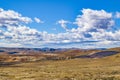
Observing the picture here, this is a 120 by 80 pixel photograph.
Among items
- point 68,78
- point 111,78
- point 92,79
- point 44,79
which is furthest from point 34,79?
point 111,78

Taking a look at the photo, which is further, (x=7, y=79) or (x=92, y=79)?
(x=7, y=79)

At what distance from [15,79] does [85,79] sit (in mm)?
15402

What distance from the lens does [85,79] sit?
193 ft

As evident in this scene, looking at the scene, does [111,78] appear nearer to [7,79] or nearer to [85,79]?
[85,79]

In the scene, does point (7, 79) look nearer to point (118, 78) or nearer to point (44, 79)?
point (44, 79)

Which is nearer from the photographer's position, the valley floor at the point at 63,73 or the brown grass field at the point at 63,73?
the valley floor at the point at 63,73

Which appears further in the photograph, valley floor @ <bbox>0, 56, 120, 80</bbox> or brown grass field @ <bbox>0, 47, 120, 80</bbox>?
brown grass field @ <bbox>0, 47, 120, 80</bbox>

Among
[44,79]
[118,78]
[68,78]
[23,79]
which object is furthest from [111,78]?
[23,79]

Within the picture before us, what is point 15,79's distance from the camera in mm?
62438

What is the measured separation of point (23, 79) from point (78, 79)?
1189 centimetres

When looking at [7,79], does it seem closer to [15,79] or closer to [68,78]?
[15,79]

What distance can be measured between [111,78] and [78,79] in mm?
7420

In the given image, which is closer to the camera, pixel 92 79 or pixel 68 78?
pixel 92 79

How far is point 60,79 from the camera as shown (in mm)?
59406
